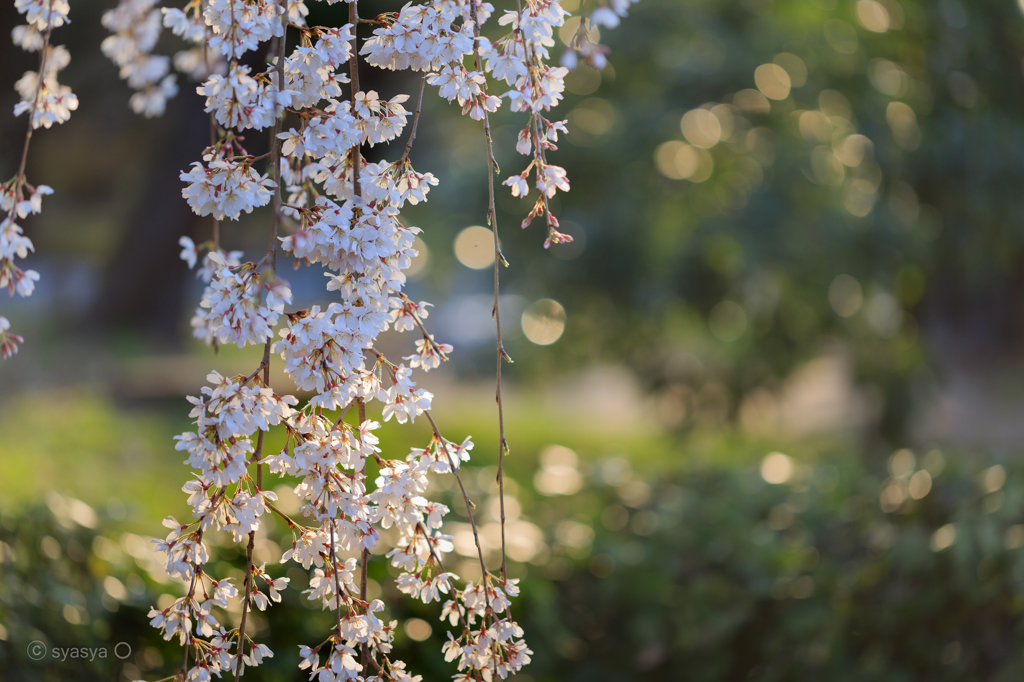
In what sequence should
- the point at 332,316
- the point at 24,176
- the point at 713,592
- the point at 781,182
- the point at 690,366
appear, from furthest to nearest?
the point at 690,366
the point at 781,182
the point at 713,592
the point at 24,176
the point at 332,316

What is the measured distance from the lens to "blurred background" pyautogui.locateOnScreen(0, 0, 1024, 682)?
4.50 feet

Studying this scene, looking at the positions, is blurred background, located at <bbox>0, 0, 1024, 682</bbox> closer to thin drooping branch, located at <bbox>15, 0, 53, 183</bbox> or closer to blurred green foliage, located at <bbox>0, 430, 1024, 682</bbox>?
blurred green foliage, located at <bbox>0, 430, 1024, 682</bbox>

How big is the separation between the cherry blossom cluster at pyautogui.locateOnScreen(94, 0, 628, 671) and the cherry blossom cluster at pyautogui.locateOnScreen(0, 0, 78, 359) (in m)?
0.26

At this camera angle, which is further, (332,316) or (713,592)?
(713,592)

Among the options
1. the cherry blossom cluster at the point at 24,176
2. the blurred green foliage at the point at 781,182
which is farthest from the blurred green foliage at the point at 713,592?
the blurred green foliage at the point at 781,182

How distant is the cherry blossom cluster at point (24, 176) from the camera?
829 millimetres

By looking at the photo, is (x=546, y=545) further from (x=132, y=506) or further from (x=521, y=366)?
(x=521, y=366)

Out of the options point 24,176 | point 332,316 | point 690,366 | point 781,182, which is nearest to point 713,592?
point 332,316

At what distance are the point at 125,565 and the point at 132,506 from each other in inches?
11.9

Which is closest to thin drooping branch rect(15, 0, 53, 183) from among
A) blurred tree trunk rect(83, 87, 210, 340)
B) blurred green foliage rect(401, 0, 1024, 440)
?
blurred green foliage rect(401, 0, 1024, 440)

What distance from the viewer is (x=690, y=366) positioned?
3.78 meters

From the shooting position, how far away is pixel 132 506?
1595mm

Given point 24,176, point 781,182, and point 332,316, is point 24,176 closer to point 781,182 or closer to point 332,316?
point 332,316

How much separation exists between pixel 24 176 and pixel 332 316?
439 millimetres
